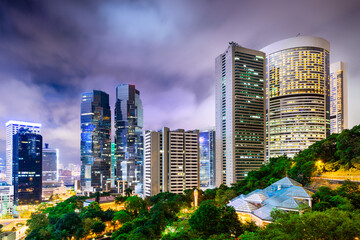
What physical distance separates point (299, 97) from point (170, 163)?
57.3 meters

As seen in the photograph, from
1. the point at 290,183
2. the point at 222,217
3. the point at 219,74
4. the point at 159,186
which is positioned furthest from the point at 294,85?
the point at 222,217

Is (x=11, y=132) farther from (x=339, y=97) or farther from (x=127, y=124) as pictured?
(x=339, y=97)

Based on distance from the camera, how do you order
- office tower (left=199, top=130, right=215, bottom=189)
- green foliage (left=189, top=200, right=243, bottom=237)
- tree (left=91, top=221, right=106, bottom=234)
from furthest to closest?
office tower (left=199, top=130, right=215, bottom=189)
tree (left=91, top=221, right=106, bottom=234)
green foliage (left=189, top=200, right=243, bottom=237)

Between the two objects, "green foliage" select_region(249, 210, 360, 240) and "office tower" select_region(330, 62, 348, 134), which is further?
"office tower" select_region(330, 62, 348, 134)

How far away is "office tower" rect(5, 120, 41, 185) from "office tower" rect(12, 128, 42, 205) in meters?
7.03

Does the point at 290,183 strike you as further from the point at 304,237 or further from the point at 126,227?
the point at 126,227

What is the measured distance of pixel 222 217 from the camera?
856 inches

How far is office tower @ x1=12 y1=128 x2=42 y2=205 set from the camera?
323 ft

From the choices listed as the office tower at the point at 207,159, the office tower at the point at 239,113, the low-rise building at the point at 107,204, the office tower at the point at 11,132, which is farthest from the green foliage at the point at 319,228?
the office tower at the point at 207,159

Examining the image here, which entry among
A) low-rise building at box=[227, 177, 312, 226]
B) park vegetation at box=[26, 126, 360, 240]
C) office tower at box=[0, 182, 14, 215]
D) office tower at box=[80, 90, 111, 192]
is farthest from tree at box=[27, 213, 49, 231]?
office tower at box=[80, 90, 111, 192]

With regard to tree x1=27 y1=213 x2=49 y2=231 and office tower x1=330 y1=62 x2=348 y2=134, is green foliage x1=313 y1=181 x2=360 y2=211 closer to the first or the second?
tree x1=27 y1=213 x2=49 y2=231

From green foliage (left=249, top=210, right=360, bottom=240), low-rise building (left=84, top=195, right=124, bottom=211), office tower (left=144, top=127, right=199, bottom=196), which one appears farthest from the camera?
office tower (left=144, top=127, right=199, bottom=196)

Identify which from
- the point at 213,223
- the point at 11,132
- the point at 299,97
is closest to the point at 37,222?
the point at 213,223

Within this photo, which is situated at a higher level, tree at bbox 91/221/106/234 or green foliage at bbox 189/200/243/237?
green foliage at bbox 189/200/243/237
